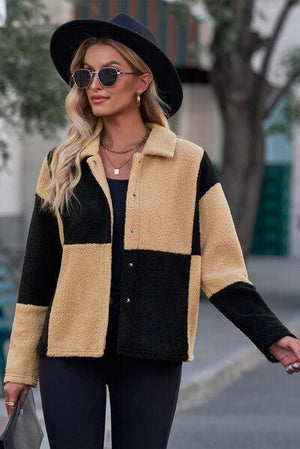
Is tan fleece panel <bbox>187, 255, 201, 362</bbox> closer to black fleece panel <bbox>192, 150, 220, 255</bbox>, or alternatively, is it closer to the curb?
black fleece panel <bbox>192, 150, 220, 255</bbox>

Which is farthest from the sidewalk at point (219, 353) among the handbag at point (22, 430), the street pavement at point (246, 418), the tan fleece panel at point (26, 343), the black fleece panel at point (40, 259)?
the black fleece panel at point (40, 259)

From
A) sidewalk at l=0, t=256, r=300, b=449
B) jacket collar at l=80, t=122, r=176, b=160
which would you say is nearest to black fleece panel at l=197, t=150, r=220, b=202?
jacket collar at l=80, t=122, r=176, b=160

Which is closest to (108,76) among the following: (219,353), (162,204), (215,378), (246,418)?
(162,204)

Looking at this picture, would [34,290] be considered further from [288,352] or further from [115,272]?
[288,352]

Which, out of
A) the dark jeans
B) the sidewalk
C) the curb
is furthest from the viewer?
the sidewalk

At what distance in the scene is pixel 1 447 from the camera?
356 centimetres

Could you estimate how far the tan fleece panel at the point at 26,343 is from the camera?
396 cm

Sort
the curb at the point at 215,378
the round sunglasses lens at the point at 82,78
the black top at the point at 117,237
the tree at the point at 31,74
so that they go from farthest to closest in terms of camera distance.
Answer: the tree at the point at 31,74, the curb at the point at 215,378, the round sunglasses lens at the point at 82,78, the black top at the point at 117,237

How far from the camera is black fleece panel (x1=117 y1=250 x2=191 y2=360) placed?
3814 mm

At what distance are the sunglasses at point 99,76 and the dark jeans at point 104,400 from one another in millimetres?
735

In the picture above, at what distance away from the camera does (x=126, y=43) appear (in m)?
3.96

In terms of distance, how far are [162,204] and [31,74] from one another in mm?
9718

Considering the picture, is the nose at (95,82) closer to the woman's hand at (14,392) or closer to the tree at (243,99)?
the woman's hand at (14,392)

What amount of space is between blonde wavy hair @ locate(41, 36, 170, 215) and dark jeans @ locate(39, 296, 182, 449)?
42cm
